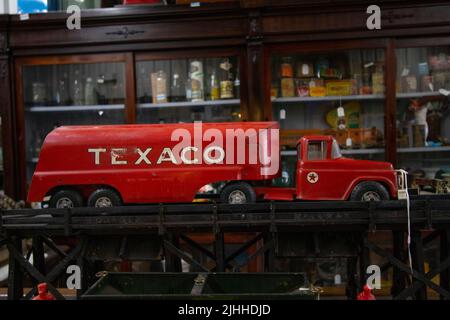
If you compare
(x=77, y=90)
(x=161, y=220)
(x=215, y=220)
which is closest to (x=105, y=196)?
(x=161, y=220)

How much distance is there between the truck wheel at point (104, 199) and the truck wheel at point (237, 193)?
1.70 ft

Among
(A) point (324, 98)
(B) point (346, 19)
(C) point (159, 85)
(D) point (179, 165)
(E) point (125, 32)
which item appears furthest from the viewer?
(C) point (159, 85)

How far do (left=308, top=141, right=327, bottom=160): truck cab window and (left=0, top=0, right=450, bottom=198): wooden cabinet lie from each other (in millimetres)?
1002

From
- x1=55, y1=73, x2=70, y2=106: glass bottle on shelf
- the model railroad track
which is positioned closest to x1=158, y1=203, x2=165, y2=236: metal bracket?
the model railroad track

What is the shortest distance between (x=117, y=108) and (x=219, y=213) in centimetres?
174

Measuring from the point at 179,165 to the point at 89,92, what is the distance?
179 centimetres

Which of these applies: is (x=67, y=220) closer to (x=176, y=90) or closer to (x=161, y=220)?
(x=161, y=220)

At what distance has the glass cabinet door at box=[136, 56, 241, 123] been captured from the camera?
11.3 feet

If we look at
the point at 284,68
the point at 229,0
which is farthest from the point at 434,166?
the point at 229,0

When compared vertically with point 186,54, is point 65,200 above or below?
below

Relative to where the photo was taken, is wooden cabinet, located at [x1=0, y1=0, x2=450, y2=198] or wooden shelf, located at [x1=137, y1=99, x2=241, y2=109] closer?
wooden cabinet, located at [x1=0, y1=0, x2=450, y2=198]

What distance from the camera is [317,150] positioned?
86.9 inches

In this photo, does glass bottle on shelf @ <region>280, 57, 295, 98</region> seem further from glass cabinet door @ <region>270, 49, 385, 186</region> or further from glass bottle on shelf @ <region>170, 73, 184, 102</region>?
glass bottle on shelf @ <region>170, 73, 184, 102</region>
